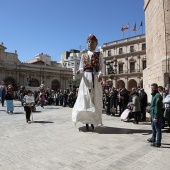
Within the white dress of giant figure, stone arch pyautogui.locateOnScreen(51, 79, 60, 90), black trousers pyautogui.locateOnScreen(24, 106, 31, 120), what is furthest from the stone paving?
stone arch pyautogui.locateOnScreen(51, 79, 60, 90)

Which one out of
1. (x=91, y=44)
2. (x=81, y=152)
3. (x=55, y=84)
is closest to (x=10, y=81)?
(x=55, y=84)

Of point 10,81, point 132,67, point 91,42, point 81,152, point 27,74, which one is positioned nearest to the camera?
point 81,152

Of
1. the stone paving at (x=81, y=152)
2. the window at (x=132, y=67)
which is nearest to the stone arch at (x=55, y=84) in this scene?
the window at (x=132, y=67)

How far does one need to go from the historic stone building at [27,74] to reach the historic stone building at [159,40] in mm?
33478

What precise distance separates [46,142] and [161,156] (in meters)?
2.45

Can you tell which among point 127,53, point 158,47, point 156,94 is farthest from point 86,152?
point 127,53

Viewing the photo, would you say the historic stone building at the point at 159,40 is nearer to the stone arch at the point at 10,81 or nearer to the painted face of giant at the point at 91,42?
the painted face of giant at the point at 91,42

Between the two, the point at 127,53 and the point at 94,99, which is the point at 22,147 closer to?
the point at 94,99

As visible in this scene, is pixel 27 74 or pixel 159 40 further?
pixel 27 74

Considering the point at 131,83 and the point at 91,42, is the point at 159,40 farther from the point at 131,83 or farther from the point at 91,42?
the point at 131,83

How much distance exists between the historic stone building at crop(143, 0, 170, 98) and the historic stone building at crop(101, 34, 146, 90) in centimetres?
3635

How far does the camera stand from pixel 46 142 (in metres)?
4.79

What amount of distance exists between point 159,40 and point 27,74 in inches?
1661

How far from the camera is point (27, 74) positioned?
47750mm
